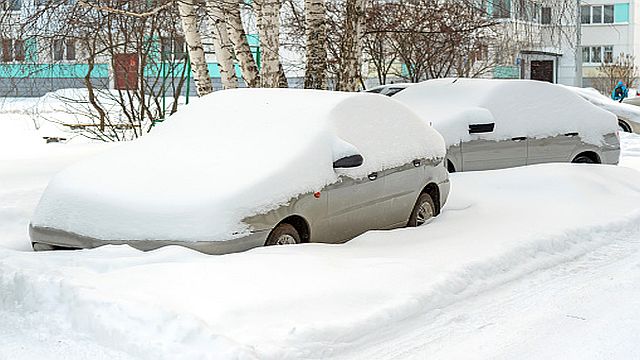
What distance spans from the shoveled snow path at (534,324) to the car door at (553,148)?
5693 millimetres

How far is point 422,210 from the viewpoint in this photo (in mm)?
9977

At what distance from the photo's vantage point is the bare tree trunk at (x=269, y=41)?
13148mm

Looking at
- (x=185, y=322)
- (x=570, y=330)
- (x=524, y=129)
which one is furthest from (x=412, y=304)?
(x=524, y=129)

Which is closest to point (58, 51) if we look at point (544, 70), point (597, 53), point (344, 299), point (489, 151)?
point (489, 151)

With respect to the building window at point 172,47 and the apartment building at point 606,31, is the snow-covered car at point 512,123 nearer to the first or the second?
the building window at point 172,47

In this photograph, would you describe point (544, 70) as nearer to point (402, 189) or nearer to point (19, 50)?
point (19, 50)

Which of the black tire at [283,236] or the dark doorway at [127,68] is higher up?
the dark doorway at [127,68]

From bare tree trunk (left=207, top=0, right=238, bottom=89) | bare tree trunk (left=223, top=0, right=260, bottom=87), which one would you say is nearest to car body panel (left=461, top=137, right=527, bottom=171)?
bare tree trunk (left=223, top=0, right=260, bottom=87)

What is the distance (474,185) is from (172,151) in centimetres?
471

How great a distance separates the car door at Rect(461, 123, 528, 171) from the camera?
43.4 ft

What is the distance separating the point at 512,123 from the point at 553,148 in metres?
0.76

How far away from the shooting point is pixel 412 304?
656 cm

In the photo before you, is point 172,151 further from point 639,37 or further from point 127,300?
point 639,37

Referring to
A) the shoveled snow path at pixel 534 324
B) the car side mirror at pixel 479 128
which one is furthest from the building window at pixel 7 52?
the shoveled snow path at pixel 534 324
